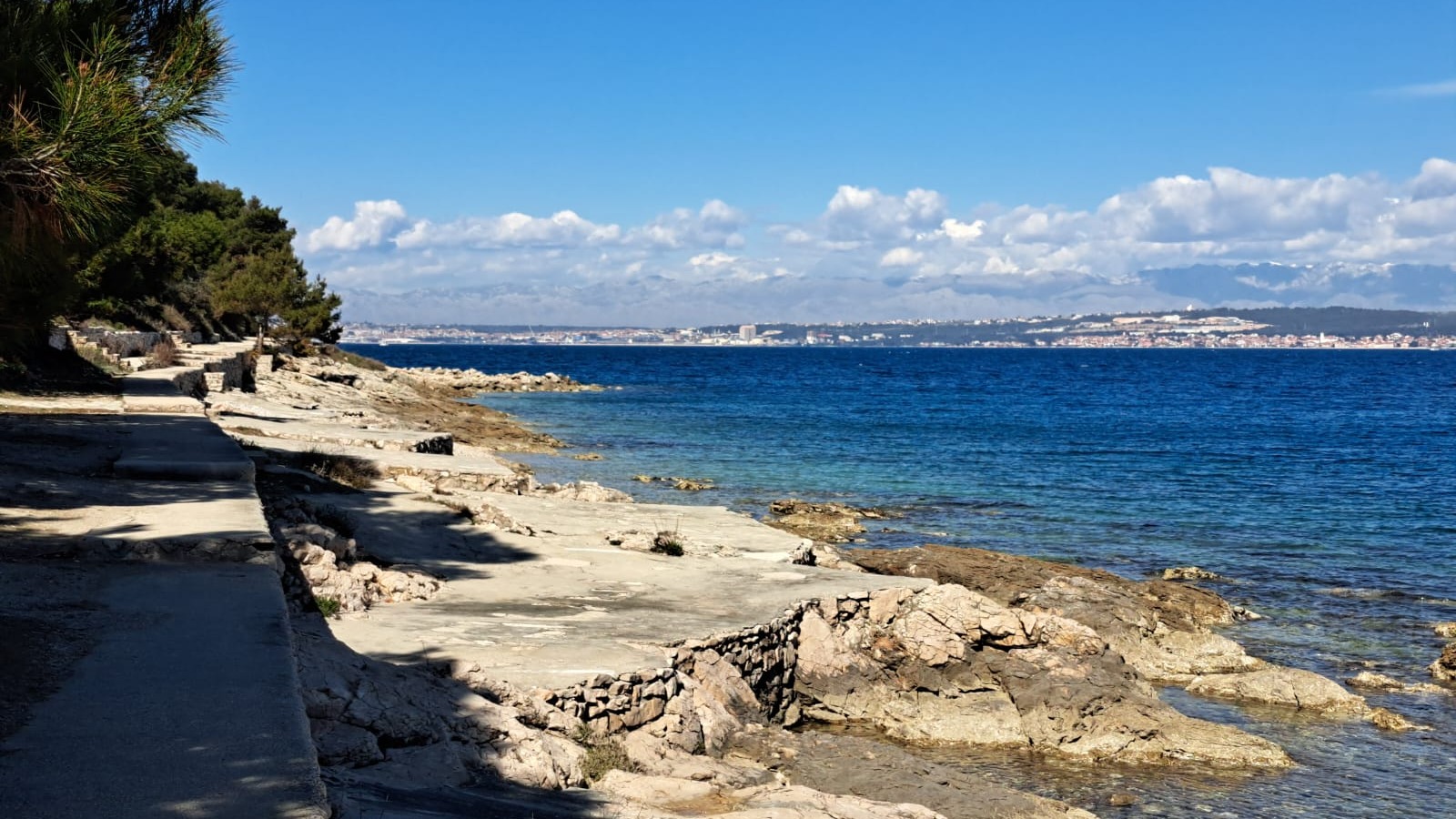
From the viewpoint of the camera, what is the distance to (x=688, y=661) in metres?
9.28

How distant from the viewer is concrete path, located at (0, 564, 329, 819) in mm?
3961

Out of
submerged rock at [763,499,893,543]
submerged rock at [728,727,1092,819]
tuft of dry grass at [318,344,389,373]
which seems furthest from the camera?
tuft of dry grass at [318,344,389,373]

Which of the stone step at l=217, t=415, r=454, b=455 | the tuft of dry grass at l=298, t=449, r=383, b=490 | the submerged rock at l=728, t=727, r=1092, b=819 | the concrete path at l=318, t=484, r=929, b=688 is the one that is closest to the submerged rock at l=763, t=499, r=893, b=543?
the concrete path at l=318, t=484, r=929, b=688

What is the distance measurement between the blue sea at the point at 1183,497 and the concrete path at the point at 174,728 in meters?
6.06

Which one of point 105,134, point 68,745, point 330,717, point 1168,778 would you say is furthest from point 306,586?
point 1168,778

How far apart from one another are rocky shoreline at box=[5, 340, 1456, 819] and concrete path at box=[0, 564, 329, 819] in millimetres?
492

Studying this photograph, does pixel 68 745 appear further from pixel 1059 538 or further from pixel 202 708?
pixel 1059 538

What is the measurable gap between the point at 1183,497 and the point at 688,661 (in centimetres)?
2141

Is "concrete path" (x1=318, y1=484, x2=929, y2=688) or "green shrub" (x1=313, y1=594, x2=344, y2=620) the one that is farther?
"green shrub" (x1=313, y1=594, x2=344, y2=620)

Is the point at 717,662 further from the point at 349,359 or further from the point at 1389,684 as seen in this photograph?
the point at 349,359

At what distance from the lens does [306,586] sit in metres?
8.81

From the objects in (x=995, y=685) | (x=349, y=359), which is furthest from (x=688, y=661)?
(x=349, y=359)

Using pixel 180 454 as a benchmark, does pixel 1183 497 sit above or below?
below

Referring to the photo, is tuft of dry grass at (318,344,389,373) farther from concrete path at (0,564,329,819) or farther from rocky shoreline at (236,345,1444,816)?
concrete path at (0,564,329,819)
